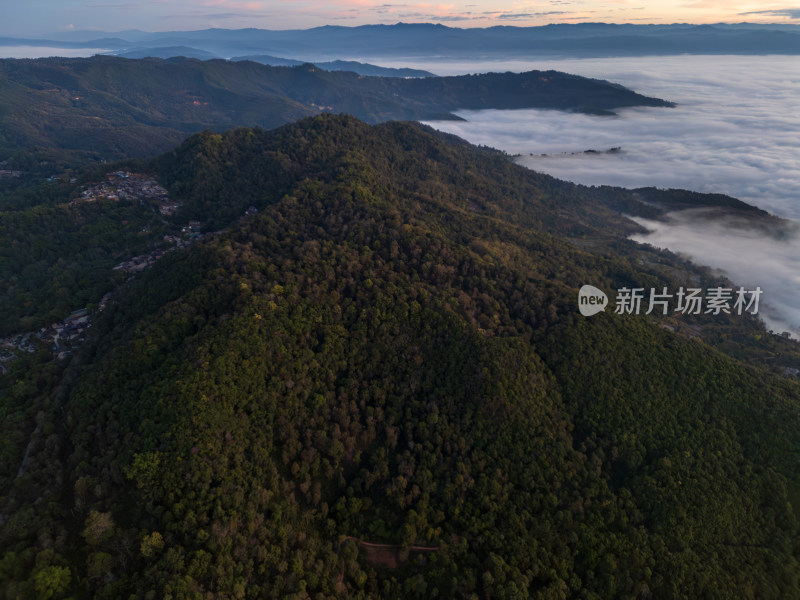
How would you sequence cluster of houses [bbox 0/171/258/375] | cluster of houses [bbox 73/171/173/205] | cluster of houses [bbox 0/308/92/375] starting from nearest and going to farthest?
cluster of houses [bbox 0/308/92/375] → cluster of houses [bbox 0/171/258/375] → cluster of houses [bbox 73/171/173/205]

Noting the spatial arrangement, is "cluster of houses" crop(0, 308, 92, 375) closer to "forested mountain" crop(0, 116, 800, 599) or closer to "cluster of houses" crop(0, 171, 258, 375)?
"cluster of houses" crop(0, 171, 258, 375)

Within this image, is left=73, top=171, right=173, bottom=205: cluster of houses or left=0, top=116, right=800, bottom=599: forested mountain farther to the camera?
left=73, top=171, right=173, bottom=205: cluster of houses

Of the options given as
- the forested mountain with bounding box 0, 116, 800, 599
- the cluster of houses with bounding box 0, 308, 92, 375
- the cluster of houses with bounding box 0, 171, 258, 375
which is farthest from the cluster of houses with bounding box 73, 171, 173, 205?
the forested mountain with bounding box 0, 116, 800, 599

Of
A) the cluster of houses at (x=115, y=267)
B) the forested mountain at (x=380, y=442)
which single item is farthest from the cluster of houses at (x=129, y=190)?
the forested mountain at (x=380, y=442)

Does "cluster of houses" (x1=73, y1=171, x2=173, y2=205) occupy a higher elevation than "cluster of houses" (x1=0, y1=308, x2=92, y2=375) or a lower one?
higher

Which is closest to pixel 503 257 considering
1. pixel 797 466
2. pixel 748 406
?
pixel 748 406

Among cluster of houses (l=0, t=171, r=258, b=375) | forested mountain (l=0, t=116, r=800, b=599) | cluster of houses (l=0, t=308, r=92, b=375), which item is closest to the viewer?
forested mountain (l=0, t=116, r=800, b=599)

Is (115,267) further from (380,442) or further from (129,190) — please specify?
(380,442)

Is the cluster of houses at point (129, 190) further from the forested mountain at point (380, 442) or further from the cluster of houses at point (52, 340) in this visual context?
the forested mountain at point (380, 442)
